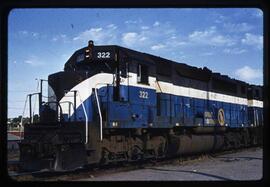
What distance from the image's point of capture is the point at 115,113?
13.2 meters

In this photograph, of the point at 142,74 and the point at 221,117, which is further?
the point at 221,117

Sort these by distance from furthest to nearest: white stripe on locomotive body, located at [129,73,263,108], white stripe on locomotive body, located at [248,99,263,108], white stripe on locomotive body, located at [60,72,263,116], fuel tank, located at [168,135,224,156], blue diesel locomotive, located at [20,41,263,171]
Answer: white stripe on locomotive body, located at [248,99,263,108]
fuel tank, located at [168,135,224,156]
white stripe on locomotive body, located at [129,73,263,108]
white stripe on locomotive body, located at [60,72,263,116]
blue diesel locomotive, located at [20,41,263,171]

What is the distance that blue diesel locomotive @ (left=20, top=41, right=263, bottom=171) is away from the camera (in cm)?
1183

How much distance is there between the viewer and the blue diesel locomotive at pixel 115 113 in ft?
38.8

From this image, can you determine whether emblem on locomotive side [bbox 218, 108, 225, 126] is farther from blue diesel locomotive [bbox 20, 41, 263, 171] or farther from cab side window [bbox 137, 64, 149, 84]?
cab side window [bbox 137, 64, 149, 84]

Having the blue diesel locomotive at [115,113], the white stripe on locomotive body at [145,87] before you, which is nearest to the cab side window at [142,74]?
the blue diesel locomotive at [115,113]

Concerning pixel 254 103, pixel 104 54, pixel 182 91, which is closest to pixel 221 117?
pixel 182 91

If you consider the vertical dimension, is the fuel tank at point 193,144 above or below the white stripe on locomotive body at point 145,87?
below

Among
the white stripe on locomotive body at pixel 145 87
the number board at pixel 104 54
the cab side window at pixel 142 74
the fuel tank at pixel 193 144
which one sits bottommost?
the fuel tank at pixel 193 144

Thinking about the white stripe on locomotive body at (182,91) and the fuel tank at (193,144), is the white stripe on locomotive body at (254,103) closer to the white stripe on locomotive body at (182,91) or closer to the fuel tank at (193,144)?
the white stripe on locomotive body at (182,91)

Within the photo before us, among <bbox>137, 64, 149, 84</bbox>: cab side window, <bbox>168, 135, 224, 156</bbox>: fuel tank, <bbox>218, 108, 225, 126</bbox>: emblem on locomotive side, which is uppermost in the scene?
<bbox>137, 64, 149, 84</bbox>: cab side window

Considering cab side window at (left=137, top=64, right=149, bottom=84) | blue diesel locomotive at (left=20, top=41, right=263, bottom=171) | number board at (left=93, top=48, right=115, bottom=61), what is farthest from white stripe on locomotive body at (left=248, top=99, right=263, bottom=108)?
number board at (left=93, top=48, right=115, bottom=61)

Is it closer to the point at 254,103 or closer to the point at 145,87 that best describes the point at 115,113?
the point at 145,87
